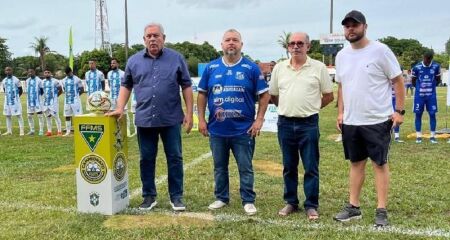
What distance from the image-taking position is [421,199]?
5863mm

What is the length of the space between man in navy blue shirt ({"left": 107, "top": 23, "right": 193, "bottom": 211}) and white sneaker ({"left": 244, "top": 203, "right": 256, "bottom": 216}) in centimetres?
71

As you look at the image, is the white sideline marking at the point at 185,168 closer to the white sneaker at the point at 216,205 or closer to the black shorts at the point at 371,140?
the white sneaker at the point at 216,205

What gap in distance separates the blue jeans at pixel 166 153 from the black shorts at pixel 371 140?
6.14 ft

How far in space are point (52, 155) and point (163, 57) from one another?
540 cm

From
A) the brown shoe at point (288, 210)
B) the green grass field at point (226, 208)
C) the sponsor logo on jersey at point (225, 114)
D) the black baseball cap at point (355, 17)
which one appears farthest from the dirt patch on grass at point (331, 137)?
the black baseball cap at point (355, 17)

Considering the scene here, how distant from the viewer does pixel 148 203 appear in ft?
18.8

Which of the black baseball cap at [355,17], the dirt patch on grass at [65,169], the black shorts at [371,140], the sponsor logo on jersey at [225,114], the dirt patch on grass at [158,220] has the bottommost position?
the dirt patch on grass at [65,169]

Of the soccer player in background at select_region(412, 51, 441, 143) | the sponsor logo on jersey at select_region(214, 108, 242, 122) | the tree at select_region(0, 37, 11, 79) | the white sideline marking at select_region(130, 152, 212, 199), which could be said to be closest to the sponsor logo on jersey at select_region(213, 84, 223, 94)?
the sponsor logo on jersey at select_region(214, 108, 242, 122)

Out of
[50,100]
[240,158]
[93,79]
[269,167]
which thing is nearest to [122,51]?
[50,100]

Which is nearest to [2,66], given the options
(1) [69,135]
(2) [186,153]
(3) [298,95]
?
(1) [69,135]

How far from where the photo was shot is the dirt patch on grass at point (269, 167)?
305 inches

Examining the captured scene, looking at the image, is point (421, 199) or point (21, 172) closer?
point (421, 199)

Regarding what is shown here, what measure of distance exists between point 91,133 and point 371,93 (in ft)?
9.56

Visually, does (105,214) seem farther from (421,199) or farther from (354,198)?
(421,199)
